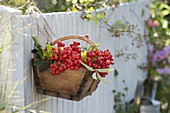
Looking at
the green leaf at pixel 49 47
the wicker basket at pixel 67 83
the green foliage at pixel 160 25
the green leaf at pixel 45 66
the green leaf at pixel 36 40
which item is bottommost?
the wicker basket at pixel 67 83

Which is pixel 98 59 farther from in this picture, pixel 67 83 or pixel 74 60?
pixel 67 83

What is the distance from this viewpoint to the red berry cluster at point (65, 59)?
2.56 meters

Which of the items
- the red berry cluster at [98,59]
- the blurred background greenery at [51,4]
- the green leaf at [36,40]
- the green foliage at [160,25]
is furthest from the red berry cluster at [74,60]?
the green foliage at [160,25]

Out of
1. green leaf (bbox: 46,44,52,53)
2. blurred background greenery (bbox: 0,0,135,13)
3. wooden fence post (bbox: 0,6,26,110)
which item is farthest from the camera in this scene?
blurred background greenery (bbox: 0,0,135,13)

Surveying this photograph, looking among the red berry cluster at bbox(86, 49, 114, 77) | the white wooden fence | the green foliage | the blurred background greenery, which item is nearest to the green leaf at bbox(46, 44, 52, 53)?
the white wooden fence

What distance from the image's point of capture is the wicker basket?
8.62 ft

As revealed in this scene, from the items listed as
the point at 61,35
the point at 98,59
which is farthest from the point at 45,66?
the point at 61,35

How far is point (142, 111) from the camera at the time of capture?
4.89m

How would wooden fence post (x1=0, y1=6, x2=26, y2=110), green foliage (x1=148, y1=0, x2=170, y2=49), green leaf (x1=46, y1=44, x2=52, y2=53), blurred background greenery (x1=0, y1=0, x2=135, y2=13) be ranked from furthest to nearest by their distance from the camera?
green foliage (x1=148, y1=0, x2=170, y2=49), blurred background greenery (x1=0, y1=0, x2=135, y2=13), green leaf (x1=46, y1=44, x2=52, y2=53), wooden fence post (x1=0, y1=6, x2=26, y2=110)

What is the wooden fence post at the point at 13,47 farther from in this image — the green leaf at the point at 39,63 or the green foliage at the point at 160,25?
the green foliage at the point at 160,25

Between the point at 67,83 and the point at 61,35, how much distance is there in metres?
0.58

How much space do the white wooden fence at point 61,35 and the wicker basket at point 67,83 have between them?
0.26 feet

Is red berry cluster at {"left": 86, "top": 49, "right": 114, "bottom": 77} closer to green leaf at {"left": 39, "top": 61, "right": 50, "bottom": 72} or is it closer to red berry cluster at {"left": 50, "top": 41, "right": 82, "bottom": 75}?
red berry cluster at {"left": 50, "top": 41, "right": 82, "bottom": 75}

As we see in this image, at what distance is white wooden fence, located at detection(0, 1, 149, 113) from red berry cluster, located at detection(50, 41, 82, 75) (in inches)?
7.7
